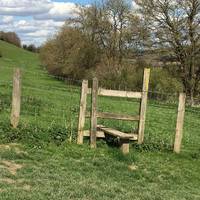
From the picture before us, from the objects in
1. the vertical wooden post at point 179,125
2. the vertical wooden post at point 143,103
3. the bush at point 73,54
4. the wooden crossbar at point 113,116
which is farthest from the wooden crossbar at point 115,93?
the bush at point 73,54

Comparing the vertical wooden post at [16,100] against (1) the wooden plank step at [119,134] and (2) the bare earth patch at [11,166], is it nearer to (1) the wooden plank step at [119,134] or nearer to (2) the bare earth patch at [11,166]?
(1) the wooden plank step at [119,134]

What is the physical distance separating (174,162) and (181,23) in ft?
112

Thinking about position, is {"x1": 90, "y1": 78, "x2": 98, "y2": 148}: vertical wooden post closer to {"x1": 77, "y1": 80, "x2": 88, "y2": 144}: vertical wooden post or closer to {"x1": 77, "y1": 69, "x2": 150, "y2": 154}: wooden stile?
{"x1": 77, "y1": 69, "x2": 150, "y2": 154}: wooden stile

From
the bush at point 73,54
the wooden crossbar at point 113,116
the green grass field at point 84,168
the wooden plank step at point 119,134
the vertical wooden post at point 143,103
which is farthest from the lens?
the bush at point 73,54

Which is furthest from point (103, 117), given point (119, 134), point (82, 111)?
point (119, 134)

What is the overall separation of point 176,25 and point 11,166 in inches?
1472

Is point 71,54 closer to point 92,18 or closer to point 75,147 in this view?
point 92,18

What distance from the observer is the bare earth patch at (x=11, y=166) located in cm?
1028

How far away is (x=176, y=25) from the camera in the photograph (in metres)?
46.4

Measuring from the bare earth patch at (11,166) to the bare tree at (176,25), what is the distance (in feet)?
120

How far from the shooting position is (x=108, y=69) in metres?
50.2

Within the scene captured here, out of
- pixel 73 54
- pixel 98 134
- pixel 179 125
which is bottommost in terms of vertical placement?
pixel 98 134

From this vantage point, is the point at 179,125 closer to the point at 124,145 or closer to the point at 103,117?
the point at 124,145

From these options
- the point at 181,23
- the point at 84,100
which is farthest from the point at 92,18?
the point at 84,100
